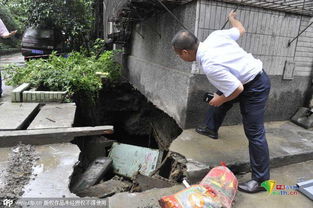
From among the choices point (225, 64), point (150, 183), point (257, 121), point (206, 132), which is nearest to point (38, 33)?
point (206, 132)

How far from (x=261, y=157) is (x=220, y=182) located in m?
0.59

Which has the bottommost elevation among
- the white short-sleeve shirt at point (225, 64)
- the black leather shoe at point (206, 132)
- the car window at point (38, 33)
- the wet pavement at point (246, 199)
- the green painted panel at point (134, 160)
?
the green painted panel at point (134, 160)

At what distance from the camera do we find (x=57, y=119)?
12.1 ft

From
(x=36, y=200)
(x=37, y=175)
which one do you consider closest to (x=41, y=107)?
(x=37, y=175)

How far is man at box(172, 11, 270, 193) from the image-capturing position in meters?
2.40

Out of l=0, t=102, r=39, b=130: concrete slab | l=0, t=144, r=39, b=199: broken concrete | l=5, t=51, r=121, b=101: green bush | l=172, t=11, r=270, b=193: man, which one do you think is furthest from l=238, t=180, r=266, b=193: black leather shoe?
l=5, t=51, r=121, b=101: green bush

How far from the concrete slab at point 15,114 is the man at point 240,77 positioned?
256cm

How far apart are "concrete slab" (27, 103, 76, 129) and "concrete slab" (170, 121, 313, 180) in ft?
5.69

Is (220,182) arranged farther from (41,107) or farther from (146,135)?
(146,135)

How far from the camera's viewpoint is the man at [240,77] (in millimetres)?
2396

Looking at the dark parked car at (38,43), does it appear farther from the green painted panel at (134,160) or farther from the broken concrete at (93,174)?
the broken concrete at (93,174)

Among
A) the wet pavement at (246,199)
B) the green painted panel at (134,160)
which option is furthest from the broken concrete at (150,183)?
the green painted panel at (134,160)

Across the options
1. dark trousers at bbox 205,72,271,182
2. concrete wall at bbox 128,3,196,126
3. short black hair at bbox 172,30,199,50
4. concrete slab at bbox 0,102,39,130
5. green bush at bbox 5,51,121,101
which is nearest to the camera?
short black hair at bbox 172,30,199,50

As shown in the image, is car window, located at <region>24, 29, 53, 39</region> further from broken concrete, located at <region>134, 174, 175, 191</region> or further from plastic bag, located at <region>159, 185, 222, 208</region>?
plastic bag, located at <region>159, 185, 222, 208</region>
